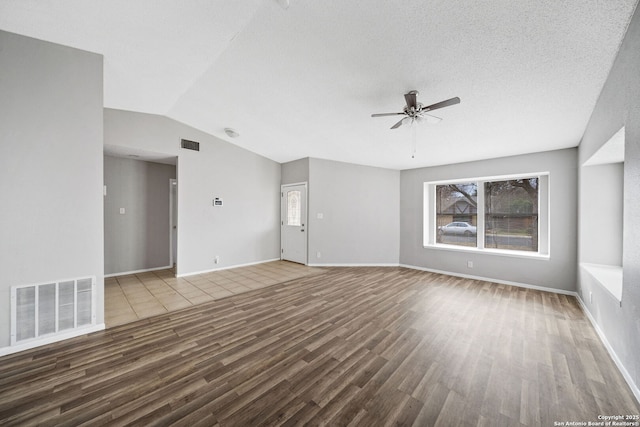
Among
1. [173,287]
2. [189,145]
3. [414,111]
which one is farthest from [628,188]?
[189,145]

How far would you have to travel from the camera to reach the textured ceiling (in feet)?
6.16

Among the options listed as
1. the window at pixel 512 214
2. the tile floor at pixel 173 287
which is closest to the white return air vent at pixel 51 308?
the tile floor at pixel 173 287

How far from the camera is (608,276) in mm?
2799

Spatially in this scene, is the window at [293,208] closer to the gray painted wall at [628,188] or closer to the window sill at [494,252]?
the window sill at [494,252]

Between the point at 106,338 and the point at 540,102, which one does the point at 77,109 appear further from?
the point at 540,102

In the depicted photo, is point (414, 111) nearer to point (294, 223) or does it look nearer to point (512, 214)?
point (512, 214)

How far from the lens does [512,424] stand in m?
1.47

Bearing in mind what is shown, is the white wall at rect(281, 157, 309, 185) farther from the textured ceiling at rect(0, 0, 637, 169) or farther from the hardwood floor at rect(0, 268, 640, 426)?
the hardwood floor at rect(0, 268, 640, 426)

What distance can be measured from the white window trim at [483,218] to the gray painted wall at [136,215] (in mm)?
6130

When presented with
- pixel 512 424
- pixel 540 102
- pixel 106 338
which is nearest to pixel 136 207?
pixel 106 338

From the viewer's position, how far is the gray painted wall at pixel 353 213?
5.79 m

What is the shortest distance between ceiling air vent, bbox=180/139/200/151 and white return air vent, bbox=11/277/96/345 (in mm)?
3004

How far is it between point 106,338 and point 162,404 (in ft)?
4.68

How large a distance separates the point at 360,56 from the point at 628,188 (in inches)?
97.3
